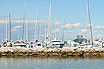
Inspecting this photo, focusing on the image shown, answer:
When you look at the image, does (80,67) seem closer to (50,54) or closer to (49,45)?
(50,54)

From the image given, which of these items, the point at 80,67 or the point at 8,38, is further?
the point at 8,38

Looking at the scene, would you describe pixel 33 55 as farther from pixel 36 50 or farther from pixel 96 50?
pixel 96 50

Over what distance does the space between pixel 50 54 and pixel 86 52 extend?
23.5ft

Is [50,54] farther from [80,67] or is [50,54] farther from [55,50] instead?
[80,67]

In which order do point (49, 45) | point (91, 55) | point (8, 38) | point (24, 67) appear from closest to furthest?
1. point (24, 67)
2. point (91, 55)
3. point (49, 45)
4. point (8, 38)

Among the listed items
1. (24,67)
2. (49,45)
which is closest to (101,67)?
(24,67)

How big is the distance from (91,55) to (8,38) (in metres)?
27.6

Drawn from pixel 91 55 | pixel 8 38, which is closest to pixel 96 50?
pixel 91 55

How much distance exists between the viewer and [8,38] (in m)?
74.6

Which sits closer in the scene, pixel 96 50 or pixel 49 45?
pixel 96 50

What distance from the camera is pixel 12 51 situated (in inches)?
2202

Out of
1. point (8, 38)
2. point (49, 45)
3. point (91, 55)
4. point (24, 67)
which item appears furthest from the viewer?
point (8, 38)

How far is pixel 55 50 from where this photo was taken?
55.7m

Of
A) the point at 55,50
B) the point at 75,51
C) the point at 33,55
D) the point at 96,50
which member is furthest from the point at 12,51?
the point at 96,50
